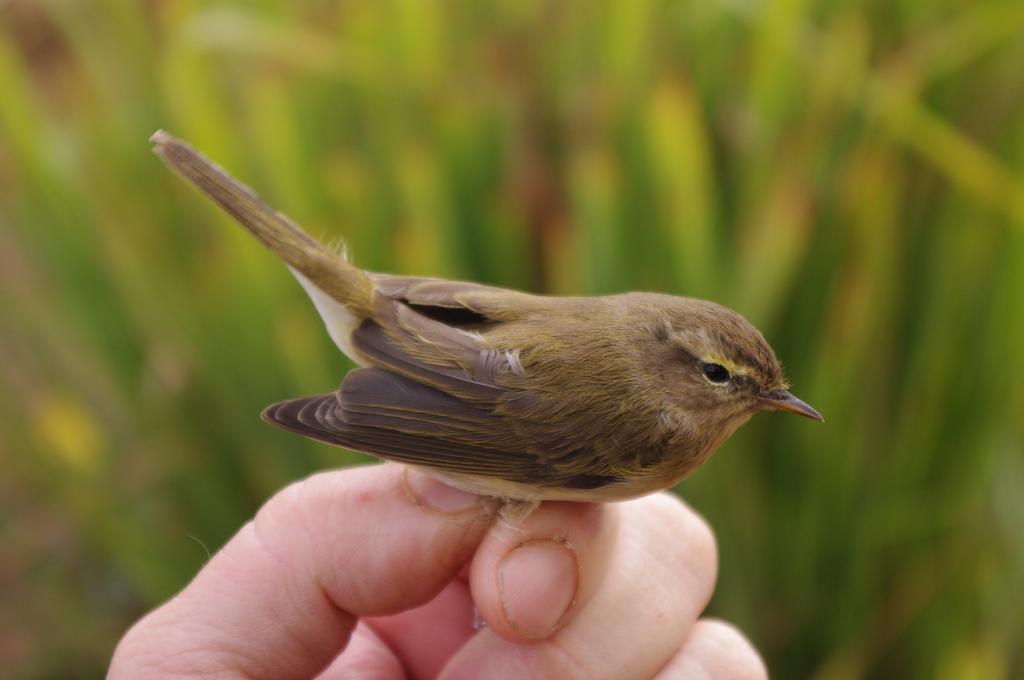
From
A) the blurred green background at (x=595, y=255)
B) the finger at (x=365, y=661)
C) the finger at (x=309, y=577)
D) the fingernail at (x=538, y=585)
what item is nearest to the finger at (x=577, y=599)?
the fingernail at (x=538, y=585)

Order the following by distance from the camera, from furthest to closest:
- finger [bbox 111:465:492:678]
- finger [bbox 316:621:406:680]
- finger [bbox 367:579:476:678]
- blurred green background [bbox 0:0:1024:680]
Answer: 1. blurred green background [bbox 0:0:1024:680]
2. finger [bbox 367:579:476:678]
3. finger [bbox 316:621:406:680]
4. finger [bbox 111:465:492:678]

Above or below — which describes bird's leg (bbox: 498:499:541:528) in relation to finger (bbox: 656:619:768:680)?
above

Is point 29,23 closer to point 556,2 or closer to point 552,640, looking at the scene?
point 556,2

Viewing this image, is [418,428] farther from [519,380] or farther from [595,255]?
[595,255]

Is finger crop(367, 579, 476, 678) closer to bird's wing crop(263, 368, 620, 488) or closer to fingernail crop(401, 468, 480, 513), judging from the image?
fingernail crop(401, 468, 480, 513)

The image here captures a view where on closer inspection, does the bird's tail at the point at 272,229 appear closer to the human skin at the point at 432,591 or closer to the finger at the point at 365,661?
the human skin at the point at 432,591

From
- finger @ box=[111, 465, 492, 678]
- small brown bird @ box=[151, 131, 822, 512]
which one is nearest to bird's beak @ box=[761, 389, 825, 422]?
small brown bird @ box=[151, 131, 822, 512]

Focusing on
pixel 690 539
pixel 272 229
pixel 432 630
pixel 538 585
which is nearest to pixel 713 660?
pixel 690 539

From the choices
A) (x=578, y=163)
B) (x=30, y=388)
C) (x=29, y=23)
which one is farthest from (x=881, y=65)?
(x=29, y=23)
